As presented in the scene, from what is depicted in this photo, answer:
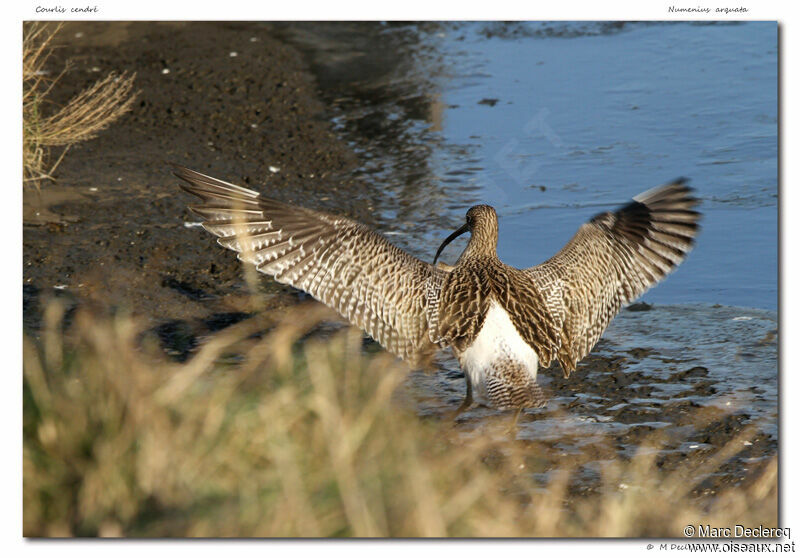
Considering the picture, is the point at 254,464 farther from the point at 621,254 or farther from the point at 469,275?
the point at 621,254

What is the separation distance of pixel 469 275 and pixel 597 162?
13.4ft

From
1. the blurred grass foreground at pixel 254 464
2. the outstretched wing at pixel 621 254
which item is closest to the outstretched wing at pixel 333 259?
the outstretched wing at pixel 621 254

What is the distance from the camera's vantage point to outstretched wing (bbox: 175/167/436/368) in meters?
6.28

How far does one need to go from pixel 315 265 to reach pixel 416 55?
24.9ft

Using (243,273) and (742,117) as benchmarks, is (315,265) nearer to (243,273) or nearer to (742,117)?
(243,273)

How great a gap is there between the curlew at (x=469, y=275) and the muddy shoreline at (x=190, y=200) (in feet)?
1.87

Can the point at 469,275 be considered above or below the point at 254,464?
above

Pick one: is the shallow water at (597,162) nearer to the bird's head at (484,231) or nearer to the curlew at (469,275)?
the curlew at (469,275)

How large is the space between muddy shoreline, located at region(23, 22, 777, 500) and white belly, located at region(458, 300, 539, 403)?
0.54m

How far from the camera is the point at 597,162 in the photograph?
32.8 feet

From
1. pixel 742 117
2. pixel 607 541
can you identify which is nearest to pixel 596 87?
pixel 742 117

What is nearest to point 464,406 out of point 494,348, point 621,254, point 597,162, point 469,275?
point 494,348

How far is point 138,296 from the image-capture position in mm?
8000

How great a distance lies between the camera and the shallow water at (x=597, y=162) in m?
6.70
